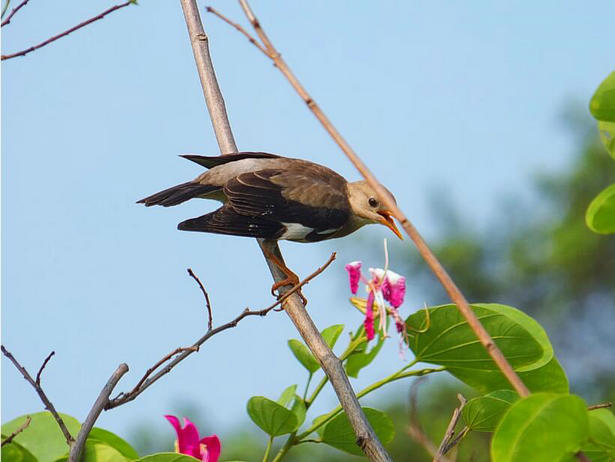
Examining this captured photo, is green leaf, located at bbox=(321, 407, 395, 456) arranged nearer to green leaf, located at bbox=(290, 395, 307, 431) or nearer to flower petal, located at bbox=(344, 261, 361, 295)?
green leaf, located at bbox=(290, 395, 307, 431)

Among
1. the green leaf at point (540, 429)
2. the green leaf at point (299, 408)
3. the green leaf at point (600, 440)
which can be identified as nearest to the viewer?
the green leaf at point (540, 429)

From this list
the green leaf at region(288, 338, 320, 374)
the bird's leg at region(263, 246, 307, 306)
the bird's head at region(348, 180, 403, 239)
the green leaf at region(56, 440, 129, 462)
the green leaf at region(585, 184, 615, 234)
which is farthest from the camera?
the bird's head at region(348, 180, 403, 239)

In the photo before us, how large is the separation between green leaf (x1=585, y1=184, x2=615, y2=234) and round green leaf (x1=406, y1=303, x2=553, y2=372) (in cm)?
26

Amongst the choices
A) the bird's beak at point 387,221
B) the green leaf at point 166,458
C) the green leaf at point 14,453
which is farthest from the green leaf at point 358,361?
the bird's beak at point 387,221

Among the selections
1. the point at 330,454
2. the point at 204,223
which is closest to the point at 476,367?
the point at 204,223

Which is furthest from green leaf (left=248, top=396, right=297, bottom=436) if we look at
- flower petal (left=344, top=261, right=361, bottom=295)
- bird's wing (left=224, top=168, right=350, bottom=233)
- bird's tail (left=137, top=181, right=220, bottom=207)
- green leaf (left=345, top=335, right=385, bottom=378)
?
bird's tail (left=137, top=181, right=220, bottom=207)

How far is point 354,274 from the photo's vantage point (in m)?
1.33

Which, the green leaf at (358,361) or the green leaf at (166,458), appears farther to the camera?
the green leaf at (358,361)

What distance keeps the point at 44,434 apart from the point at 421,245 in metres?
0.73

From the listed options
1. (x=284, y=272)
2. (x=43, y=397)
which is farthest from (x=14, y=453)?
(x=284, y=272)

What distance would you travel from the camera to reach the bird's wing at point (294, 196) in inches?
94.1

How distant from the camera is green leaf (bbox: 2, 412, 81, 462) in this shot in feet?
4.18

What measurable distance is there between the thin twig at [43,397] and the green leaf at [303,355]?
56 cm

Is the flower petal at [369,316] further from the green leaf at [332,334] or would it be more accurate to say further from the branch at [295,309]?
the green leaf at [332,334]
